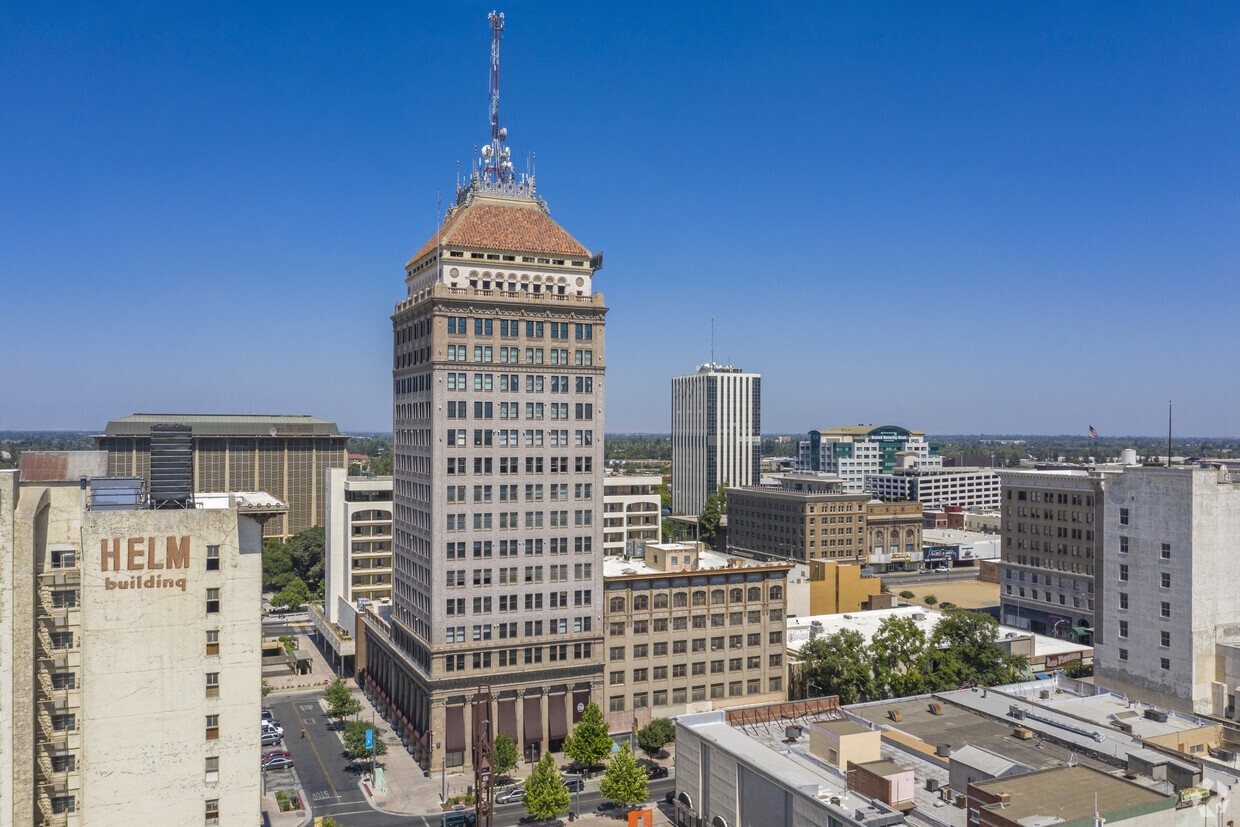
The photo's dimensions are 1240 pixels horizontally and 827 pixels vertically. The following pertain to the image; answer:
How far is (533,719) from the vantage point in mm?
103812

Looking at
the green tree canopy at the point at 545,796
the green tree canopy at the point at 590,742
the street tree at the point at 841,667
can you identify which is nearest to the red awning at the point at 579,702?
the green tree canopy at the point at 590,742

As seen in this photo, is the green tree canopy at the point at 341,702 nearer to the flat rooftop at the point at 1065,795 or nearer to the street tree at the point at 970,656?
the street tree at the point at 970,656

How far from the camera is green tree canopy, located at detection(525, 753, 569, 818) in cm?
8400

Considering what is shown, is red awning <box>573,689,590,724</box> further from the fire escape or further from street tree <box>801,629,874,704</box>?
the fire escape

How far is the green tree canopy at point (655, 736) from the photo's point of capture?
330 ft

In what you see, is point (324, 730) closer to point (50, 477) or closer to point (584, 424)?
point (584, 424)

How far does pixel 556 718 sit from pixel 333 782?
24.8 metres

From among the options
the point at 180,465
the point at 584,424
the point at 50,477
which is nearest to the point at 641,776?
the point at 584,424

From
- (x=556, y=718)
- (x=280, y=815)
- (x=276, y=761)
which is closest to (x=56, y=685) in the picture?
(x=280, y=815)

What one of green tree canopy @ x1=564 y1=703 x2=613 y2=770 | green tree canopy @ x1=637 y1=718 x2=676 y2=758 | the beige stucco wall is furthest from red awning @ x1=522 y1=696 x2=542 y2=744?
the beige stucco wall

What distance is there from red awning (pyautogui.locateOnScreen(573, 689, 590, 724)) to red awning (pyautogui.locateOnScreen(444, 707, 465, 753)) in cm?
1304

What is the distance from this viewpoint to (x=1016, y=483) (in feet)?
567

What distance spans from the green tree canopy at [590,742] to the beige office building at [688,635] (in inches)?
394

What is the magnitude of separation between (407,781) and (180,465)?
49105 millimetres
